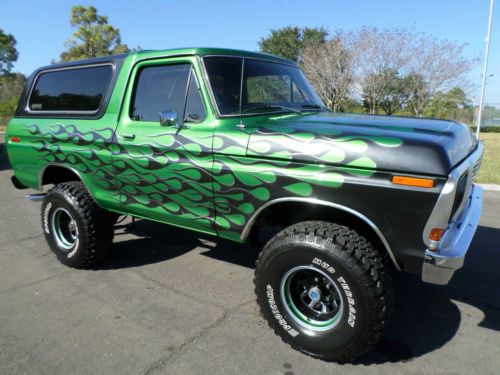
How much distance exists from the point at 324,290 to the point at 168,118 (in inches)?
68.6

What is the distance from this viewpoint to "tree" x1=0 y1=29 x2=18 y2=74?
40.6 metres

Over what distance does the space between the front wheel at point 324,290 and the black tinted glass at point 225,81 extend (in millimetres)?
1108

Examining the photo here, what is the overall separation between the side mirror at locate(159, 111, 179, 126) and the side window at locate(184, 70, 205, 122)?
10 cm

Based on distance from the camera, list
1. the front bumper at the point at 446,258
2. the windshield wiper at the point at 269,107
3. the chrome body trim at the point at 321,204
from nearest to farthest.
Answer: the front bumper at the point at 446,258 → the chrome body trim at the point at 321,204 → the windshield wiper at the point at 269,107

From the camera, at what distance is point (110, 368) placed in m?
2.57

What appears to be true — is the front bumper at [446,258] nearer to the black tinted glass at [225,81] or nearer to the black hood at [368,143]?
the black hood at [368,143]

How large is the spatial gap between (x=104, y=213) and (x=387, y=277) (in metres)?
2.90

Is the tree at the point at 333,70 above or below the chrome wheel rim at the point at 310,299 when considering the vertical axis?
above

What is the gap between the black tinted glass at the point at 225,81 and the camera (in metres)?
3.06

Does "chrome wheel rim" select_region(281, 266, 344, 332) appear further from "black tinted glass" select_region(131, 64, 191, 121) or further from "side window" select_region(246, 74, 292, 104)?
"black tinted glass" select_region(131, 64, 191, 121)

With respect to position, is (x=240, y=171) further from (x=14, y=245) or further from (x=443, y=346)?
(x=14, y=245)

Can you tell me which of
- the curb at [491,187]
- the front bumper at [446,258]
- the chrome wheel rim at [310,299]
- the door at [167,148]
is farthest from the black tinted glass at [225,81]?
the curb at [491,187]

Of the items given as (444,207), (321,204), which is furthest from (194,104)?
(444,207)

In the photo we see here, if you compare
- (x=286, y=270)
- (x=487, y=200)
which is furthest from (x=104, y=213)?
(x=487, y=200)
